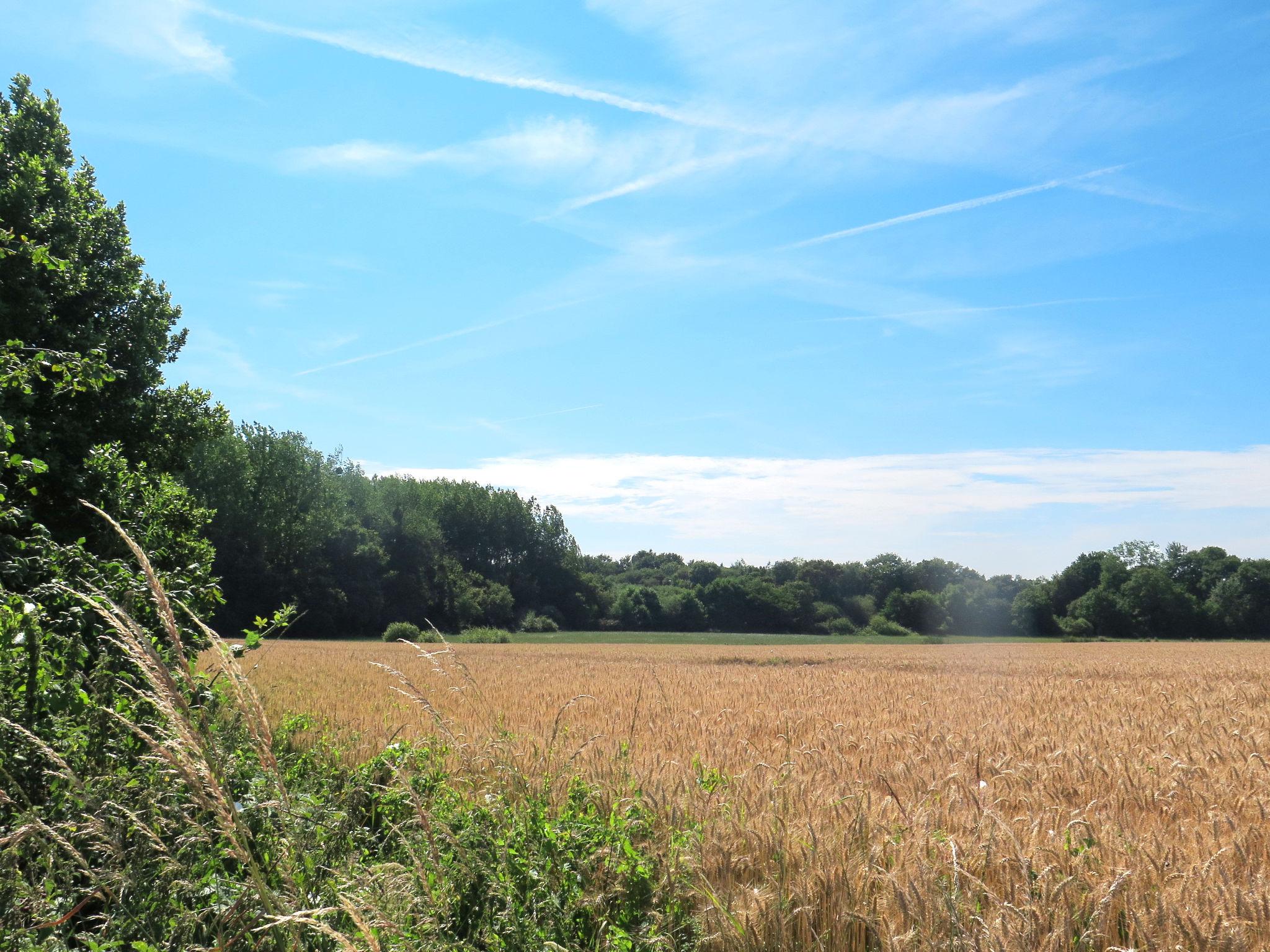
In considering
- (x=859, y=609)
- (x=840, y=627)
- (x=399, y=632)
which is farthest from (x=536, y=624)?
(x=859, y=609)

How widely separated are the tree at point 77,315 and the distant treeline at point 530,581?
52.8 metres

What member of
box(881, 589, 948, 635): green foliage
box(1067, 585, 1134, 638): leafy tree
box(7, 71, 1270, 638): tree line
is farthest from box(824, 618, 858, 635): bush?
box(1067, 585, 1134, 638): leafy tree

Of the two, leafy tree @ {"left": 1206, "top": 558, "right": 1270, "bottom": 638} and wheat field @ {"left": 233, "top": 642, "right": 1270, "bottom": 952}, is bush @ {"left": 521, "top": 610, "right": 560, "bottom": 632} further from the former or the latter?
leafy tree @ {"left": 1206, "top": 558, "right": 1270, "bottom": 638}

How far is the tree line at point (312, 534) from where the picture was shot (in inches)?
491

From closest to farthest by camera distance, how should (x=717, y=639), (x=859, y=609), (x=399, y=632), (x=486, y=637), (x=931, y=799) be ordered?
(x=931, y=799)
(x=399, y=632)
(x=486, y=637)
(x=717, y=639)
(x=859, y=609)

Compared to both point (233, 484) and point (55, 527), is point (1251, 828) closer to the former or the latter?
point (55, 527)

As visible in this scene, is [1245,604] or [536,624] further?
[1245,604]

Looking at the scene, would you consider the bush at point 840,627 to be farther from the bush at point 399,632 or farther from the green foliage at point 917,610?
the bush at point 399,632

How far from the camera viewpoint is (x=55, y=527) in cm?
1291

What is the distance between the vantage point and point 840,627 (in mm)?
106125

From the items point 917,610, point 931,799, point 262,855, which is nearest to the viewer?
point 262,855

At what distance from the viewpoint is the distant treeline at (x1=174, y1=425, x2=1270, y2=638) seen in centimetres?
7050

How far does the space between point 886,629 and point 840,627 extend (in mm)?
9358

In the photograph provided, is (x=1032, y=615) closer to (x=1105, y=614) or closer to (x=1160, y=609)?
(x=1105, y=614)
